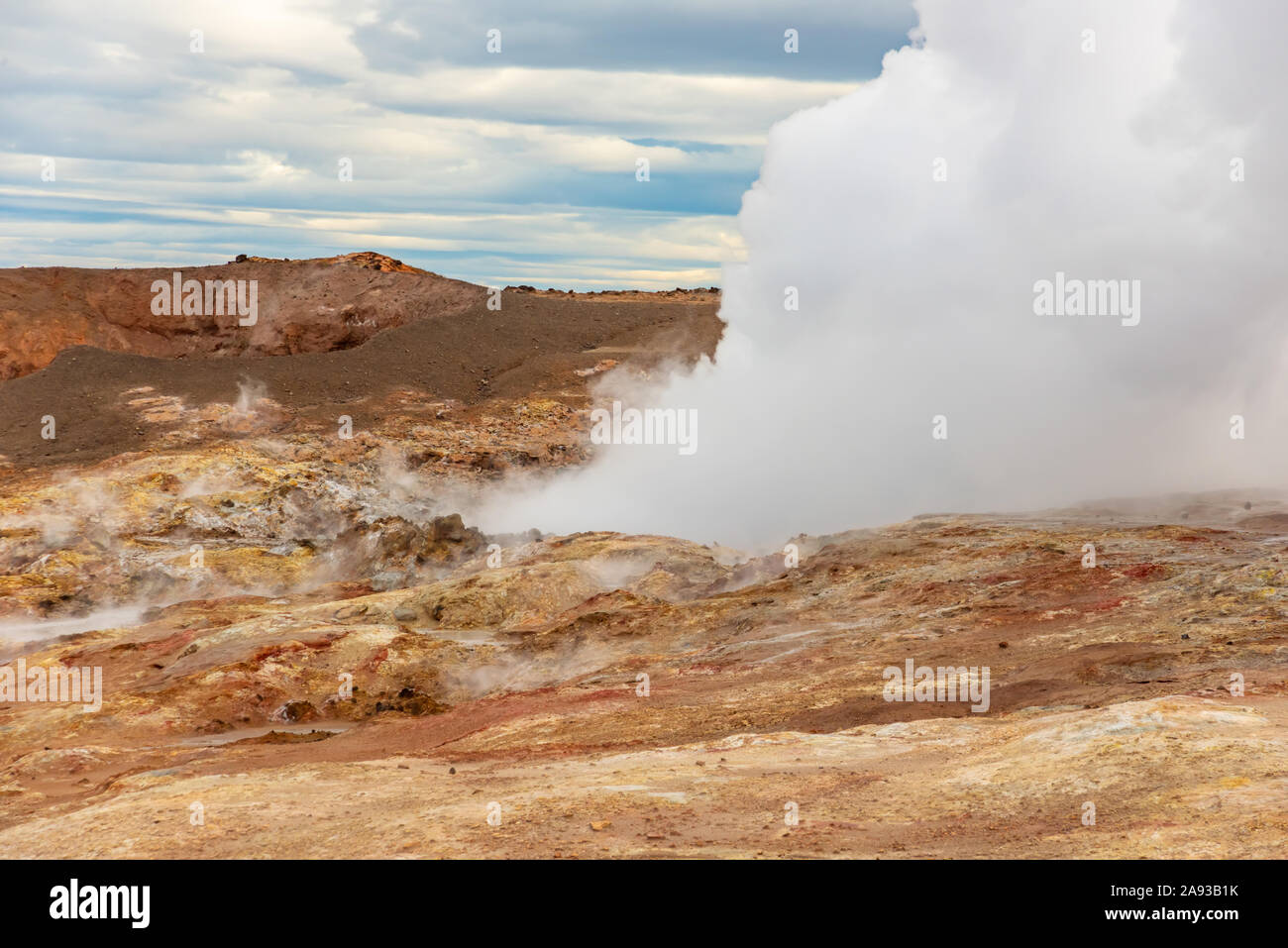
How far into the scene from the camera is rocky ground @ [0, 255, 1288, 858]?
1162 cm

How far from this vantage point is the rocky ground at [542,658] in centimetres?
1162

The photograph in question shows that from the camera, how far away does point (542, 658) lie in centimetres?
2388

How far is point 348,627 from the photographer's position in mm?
24875

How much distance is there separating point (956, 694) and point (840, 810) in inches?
245
